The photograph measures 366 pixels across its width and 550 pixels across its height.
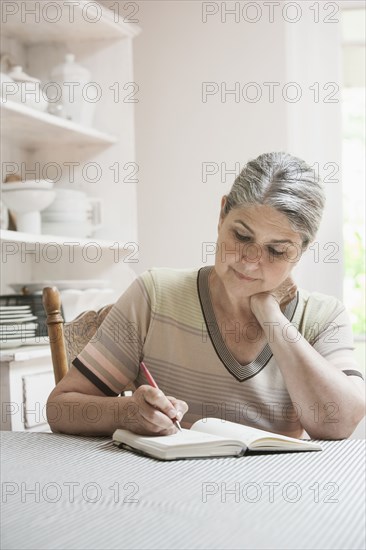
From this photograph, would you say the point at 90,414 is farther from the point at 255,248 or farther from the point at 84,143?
the point at 84,143

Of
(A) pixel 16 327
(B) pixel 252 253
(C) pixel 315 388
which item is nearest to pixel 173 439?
(C) pixel 315 388

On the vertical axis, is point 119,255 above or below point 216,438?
above

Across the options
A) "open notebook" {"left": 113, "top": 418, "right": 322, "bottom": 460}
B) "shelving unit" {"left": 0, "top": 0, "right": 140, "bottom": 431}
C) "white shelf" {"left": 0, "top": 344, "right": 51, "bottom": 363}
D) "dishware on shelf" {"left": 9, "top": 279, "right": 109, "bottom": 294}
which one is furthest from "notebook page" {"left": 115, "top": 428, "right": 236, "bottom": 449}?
"shelving unit" {"left": 0, "top": 0, "right": 140, "bottom": 431}

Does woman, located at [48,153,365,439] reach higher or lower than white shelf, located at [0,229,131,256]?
lower

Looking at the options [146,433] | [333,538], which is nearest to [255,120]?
[146,433]

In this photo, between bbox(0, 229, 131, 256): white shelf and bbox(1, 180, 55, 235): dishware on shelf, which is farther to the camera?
bbox(1, 180, 55, 235): dishware on shelf

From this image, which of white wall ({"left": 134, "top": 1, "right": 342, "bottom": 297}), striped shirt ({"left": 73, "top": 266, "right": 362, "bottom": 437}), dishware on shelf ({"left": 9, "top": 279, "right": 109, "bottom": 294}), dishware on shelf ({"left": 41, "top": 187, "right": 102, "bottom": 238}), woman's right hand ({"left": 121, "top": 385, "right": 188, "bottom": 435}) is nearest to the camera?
woman's right hand ({"left": 121, "top": 385, "right": 188, "bottom": 435})

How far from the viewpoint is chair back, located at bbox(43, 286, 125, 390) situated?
1.80 m

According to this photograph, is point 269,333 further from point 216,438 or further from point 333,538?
point 333,538

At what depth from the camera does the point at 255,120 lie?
311 cm

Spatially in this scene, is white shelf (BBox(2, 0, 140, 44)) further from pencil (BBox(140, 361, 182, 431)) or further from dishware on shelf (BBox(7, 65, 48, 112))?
pencil (BBox(140, 361, 182, 431))

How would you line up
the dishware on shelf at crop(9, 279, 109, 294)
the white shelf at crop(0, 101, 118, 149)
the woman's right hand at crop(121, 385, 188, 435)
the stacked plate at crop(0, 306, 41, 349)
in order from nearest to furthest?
1. the woman's right hand at crop(121, 385, 188, 435)
2. the stacked plate at crop(0, 306, 41, 349)
3. the white shelf at crop(0, 101, 118, 149)
4. the dishware on shelf at crop(9, 279, 109, 294)

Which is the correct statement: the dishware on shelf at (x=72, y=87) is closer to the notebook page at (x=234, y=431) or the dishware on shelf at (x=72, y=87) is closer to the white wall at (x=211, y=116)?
the white wall at (x=211, y=116)

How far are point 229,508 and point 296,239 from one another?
816 millimetres
